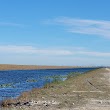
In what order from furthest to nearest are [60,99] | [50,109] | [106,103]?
[60,99]
[106,103]
[50,109]

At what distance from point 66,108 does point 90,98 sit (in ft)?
15.5

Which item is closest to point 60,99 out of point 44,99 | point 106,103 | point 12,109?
point 44,99

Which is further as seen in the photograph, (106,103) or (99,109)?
(106,103)

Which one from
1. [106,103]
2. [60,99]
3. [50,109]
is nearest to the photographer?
[50,109]

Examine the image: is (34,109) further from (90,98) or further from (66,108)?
(90,98)

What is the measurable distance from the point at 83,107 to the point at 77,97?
455 centimetres

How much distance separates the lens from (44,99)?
2338 centimetres

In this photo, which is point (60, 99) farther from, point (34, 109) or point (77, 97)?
point (34, 109)

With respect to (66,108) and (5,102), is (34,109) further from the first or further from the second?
(5,102)

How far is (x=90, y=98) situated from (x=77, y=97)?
920mm

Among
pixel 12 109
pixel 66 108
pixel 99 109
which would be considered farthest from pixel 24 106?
pixel 99 109

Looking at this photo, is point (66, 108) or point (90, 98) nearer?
point (66, 108)

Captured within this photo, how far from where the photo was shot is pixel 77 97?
24500 mm

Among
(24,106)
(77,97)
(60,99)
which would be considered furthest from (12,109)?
(77,97)
